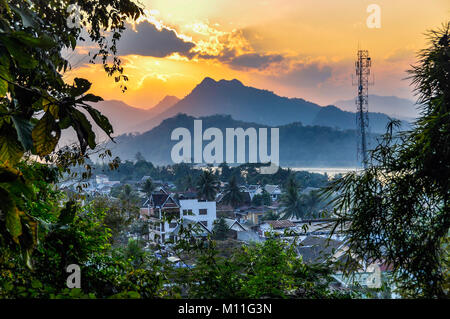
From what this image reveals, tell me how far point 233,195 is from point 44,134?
6.96m

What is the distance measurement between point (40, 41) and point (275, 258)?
1576mm

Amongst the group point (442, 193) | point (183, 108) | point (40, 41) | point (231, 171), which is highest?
point (183, 108)

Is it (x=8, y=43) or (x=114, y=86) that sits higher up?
(x=114, y=86)

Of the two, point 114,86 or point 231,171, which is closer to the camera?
point 114,86

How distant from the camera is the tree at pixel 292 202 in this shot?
7.36 metres

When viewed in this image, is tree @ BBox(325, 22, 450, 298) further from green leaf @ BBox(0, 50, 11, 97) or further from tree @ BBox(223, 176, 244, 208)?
tree @ BBox(223, 176, 244, 208)

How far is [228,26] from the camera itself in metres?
3.28

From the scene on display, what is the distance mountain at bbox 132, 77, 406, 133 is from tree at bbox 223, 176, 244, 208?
4.01 metres

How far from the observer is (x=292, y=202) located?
752 cm

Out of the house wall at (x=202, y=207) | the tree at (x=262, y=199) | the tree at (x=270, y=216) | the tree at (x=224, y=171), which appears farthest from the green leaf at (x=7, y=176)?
the tree at (x=224, y=171)

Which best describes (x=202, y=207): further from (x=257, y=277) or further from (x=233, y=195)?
(x=257, y=277)
